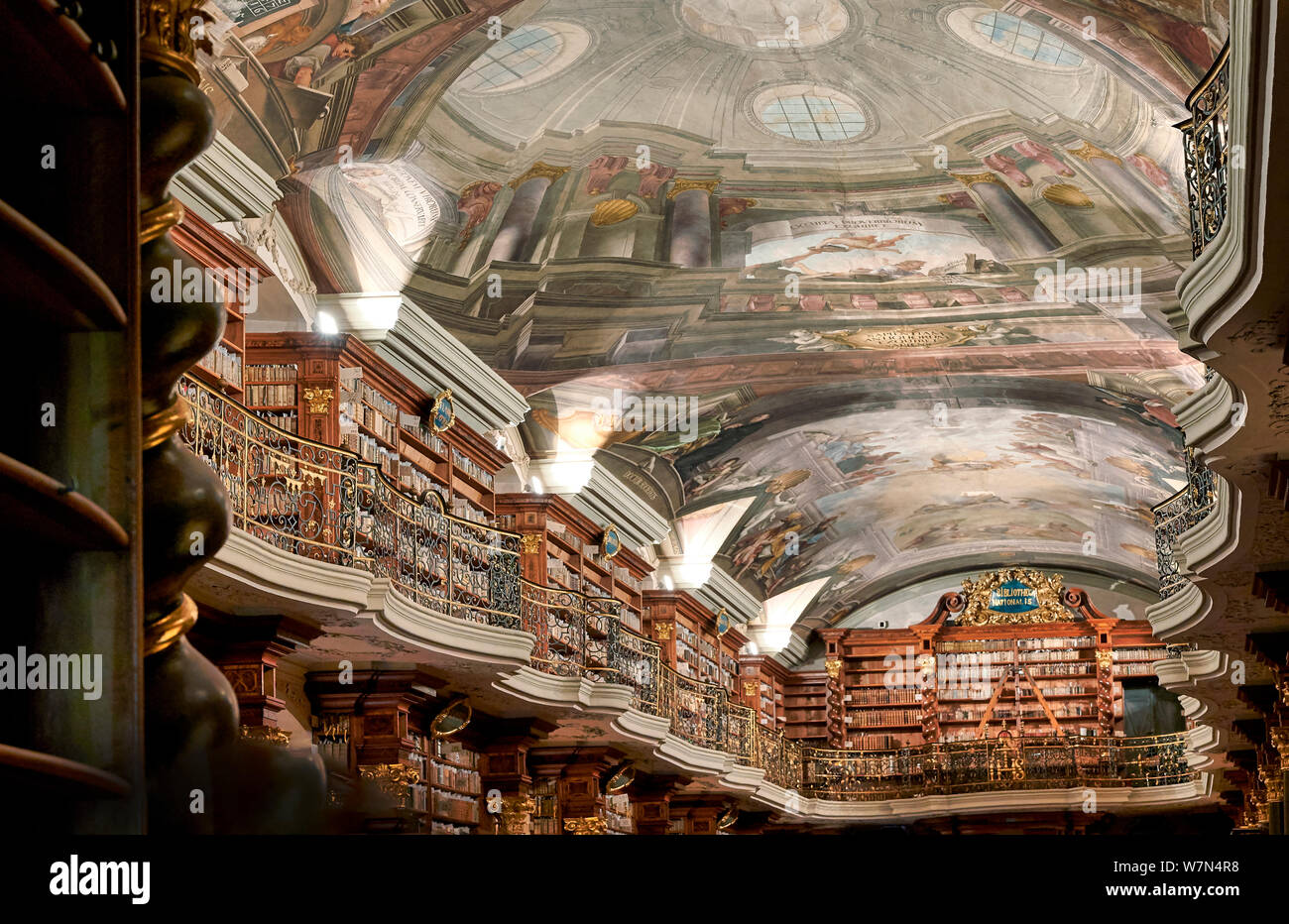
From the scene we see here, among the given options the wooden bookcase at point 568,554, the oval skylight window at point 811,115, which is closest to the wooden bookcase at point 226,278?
the oval skylight window at point 811,115

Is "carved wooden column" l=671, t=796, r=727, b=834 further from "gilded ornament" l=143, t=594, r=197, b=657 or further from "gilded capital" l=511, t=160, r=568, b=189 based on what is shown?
"gilded ornament" l=143, t=594, r=197, b=657

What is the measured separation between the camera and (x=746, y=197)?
43.7 feet

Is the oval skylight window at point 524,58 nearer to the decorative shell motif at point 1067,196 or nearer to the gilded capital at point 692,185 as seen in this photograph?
the gilded capital at point 692,185

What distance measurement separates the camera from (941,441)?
21047mm

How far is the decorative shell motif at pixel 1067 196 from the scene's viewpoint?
12.7 m

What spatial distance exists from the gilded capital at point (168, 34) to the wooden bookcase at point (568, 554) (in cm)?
1141

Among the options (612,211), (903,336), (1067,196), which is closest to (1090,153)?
(1067,196)

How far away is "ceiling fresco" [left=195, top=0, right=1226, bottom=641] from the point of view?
10250mm

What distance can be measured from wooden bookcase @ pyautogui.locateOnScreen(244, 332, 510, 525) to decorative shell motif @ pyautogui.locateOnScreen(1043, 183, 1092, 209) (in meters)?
5.49

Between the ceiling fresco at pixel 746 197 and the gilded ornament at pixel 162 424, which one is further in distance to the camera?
the ceiling fresco at pixel 746 197

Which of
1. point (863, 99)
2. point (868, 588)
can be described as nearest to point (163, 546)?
point (863, 99)

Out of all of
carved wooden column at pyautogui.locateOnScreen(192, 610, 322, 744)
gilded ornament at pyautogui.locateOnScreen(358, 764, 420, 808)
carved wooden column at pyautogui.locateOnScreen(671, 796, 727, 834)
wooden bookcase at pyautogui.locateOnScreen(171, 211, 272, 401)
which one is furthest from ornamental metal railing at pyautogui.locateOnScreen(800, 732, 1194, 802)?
wooden bookcase at pyautogui.locateOnScreen(171, 211, 272, 401)

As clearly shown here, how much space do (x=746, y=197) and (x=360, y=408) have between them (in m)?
4.15

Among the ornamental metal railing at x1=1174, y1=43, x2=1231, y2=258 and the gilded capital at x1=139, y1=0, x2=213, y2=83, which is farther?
the ornamental metal railing at x1=1174, y1=43, x2=1231, y2=258
